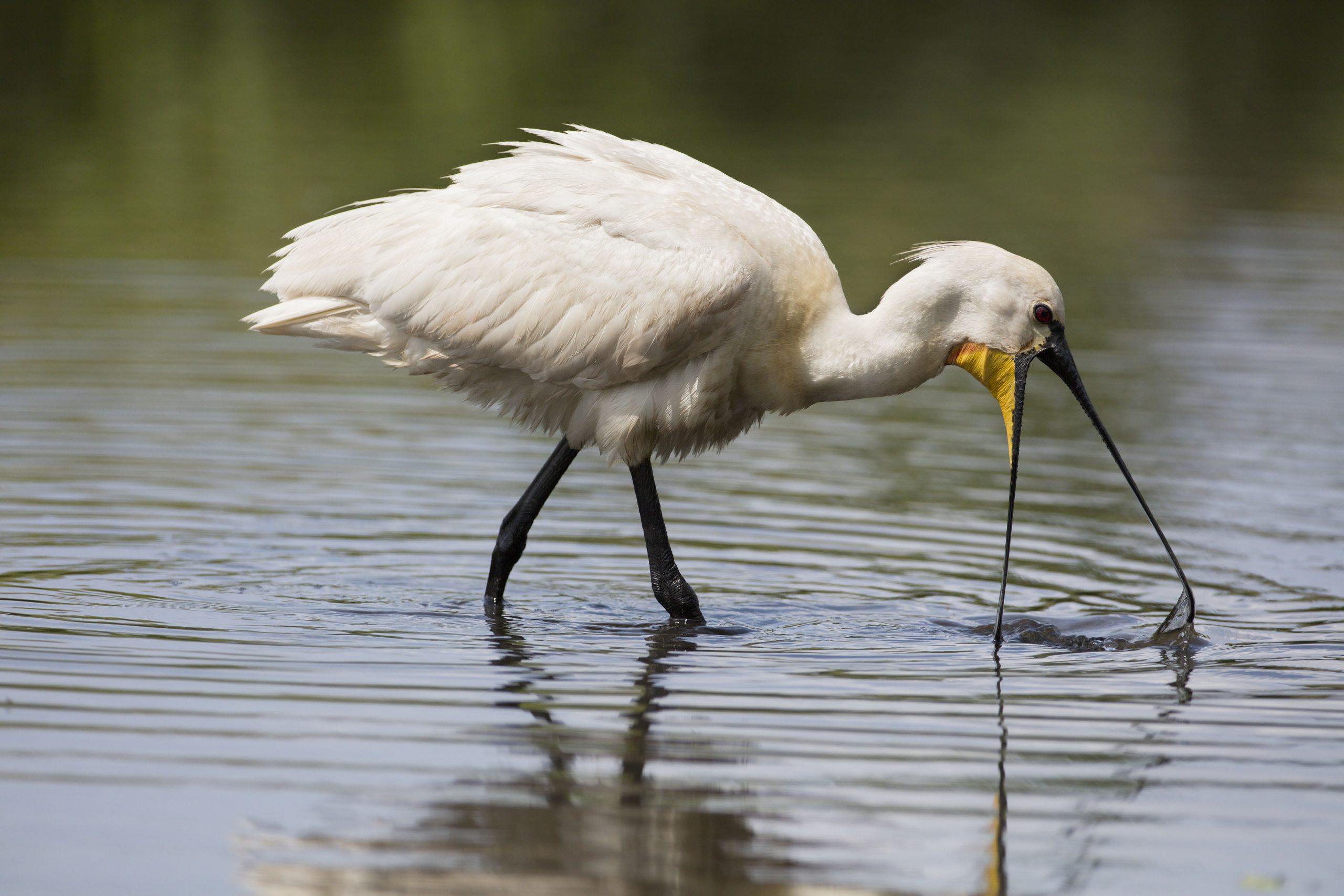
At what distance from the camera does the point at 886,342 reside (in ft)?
27.3

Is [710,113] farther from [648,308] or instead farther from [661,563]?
[648,308]

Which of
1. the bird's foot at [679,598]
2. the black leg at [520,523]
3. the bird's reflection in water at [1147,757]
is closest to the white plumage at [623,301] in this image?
the black leg at [520,523]

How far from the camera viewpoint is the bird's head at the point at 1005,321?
8.22 meters

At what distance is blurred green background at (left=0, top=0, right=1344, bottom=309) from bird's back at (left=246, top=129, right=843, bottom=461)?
27.0 ft

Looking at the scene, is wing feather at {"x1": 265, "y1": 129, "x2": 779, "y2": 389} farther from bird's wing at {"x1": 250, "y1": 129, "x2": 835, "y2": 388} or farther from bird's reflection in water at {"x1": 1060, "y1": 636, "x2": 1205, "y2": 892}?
bird's reflection in water at {"x1": 1060, "y1": 636, "x2": 1205, "y2": 892}

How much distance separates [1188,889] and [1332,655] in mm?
3039

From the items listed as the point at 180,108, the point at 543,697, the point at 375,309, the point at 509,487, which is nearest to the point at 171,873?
the point at 543,697

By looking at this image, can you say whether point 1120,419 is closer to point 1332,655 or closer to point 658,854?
point 1332,655

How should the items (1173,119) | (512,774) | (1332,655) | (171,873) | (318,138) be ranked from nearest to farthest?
(171,873)
(512,774)
(1332,655)
(318,138)
(1173,119)

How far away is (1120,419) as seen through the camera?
1346cm

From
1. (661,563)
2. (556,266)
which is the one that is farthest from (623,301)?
(661,563)

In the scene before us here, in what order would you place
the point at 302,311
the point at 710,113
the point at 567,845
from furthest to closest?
the point at 710,113 → the point at 302,311 → the point at 567,845

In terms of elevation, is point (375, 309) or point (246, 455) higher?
point (375, 309)

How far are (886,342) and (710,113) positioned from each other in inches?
822
